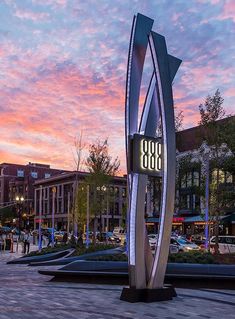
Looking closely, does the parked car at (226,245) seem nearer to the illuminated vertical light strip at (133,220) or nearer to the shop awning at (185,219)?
the shop awning at (185,219)

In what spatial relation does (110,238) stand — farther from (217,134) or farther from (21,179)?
(21,179)

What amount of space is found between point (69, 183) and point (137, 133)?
96753 millimetres

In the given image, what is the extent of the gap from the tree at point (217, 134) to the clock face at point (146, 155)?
16.5m

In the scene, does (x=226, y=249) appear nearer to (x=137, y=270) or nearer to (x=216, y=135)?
(x=216, y=135)

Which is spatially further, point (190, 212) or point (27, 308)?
point (190, 212)

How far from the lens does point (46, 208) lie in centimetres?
12025

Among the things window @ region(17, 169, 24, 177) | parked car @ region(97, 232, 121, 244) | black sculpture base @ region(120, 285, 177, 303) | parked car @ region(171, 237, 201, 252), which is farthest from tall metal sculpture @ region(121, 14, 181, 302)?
window @ region(17, 169, 24, 177)

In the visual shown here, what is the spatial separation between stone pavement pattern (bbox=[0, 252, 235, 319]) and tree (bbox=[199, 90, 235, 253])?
48.2 ft

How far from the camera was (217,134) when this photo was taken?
27609 mm

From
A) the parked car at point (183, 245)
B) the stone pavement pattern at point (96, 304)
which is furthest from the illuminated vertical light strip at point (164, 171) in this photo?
the parked car at point (183, 245)

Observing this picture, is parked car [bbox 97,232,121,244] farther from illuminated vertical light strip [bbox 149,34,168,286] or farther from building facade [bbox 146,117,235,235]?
illuminated vertical light strip [bbox 149,34,168,286]

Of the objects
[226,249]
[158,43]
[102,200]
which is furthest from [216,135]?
[102,200]

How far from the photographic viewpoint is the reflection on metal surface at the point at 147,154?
36.8ft

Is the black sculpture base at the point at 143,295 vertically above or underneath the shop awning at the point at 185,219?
underneath
